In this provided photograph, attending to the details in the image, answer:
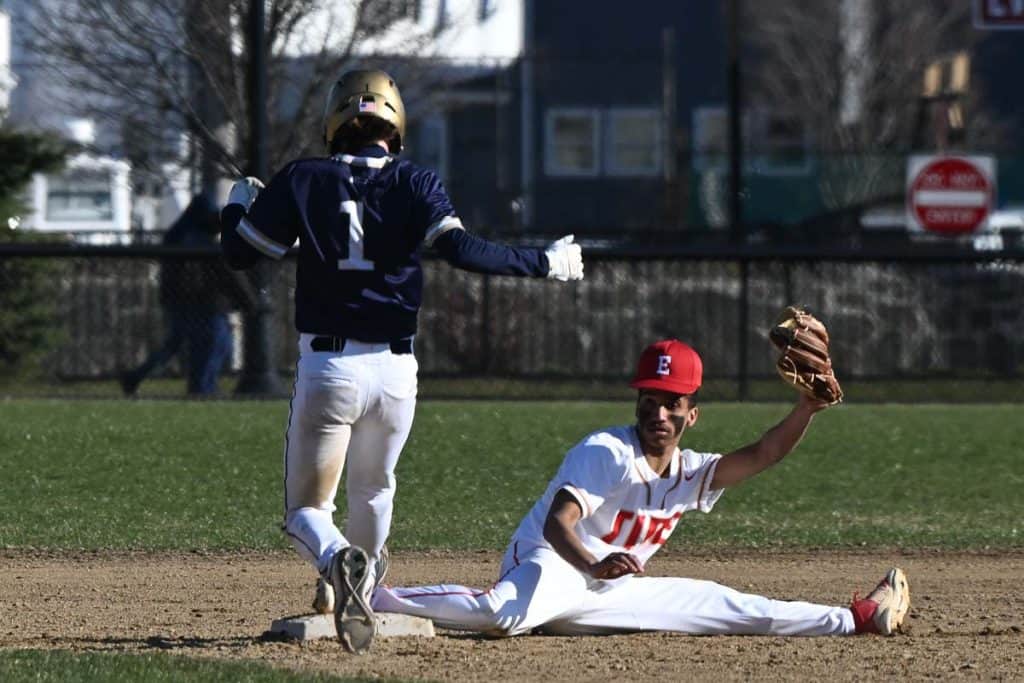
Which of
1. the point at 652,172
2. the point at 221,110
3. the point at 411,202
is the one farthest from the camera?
the point at 652,172

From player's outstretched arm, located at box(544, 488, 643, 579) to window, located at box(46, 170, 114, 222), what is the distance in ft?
56.4

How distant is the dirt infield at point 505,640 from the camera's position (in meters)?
6.12

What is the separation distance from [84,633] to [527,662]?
65.3 inches

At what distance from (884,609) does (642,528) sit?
95 centimetres

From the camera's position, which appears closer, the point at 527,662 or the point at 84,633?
the point at 527,662

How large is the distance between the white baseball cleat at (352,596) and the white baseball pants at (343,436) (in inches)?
4.2

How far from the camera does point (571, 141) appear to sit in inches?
1423

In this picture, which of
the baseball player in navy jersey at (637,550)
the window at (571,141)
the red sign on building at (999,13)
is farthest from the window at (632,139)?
the baseball player in navy jersey at (637,550)

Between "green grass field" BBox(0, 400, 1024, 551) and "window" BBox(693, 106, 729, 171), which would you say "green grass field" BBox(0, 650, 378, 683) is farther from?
"window" BBox(693, 106, 729, 171)

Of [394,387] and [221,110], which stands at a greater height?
[221,110]

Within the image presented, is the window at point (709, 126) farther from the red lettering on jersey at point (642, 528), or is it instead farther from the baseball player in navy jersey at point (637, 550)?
the red lettering on jersey at point (642, 528)

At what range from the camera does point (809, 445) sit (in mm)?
13047

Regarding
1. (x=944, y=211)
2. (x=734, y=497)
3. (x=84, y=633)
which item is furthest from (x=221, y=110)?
(x=84, y=633)

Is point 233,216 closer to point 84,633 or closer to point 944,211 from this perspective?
point 84,633
